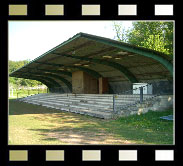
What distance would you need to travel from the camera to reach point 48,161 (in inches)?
164

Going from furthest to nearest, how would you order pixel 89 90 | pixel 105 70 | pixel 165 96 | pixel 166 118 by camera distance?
pixel 89 90, pixel 105 70, pixel 165 96, pixel 166 118

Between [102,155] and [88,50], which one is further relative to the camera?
[88,50]

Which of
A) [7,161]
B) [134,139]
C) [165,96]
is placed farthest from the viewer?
[165,96]

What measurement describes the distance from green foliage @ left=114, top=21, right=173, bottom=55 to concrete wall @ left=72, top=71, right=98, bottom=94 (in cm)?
1005

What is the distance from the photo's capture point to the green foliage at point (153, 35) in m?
30.6

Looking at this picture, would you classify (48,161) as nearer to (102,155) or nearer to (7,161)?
(7,161)

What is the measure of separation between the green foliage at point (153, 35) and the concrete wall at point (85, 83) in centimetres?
1005

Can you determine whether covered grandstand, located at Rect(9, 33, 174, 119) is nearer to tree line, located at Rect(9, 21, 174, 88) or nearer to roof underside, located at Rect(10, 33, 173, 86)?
roof underside, located at Rect(10, 33, 173, 86)

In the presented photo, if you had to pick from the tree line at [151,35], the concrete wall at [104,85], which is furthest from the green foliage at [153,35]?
the concrete wall at [104,85]

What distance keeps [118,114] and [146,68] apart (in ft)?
23.8

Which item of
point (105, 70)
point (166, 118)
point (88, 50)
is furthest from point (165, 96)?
point (105, 70)

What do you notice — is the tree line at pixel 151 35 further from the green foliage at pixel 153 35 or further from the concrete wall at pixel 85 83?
the concrete wall at pixel 85 83

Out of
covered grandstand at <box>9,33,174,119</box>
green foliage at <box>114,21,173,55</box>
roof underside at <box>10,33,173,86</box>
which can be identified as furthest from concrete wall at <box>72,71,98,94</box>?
green foliage at <box>114,21,173,55</box>
